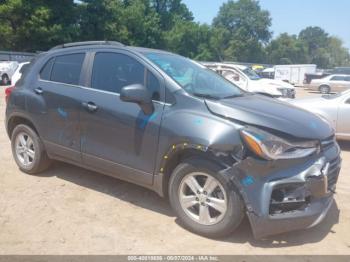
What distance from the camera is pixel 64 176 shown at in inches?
216

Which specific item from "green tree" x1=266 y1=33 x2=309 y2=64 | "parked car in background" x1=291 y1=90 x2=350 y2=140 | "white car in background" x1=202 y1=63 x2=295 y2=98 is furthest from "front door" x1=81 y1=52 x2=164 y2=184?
"green tree" x1=266 y1=33 x2=309 y2=64

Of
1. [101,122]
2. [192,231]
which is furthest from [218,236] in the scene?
[101,122]

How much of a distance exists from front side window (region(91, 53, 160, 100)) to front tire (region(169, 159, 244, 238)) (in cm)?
89

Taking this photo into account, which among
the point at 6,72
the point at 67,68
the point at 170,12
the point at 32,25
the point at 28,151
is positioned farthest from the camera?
the point at 170,12

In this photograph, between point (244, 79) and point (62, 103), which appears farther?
point (244, 79)

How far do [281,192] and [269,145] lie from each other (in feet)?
1.44

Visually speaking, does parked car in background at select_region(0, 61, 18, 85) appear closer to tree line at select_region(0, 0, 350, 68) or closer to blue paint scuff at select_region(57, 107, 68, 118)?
tree line at select_region(0, 0, 350, 68)

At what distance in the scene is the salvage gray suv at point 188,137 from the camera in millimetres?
3539

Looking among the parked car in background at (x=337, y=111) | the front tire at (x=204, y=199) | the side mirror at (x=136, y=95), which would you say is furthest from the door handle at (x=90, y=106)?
the parked car in background at (x=337, y=111)

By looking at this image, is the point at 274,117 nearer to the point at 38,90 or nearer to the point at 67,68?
the point at 67,68

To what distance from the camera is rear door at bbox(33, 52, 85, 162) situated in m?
4.75

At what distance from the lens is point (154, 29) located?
57.0 metres

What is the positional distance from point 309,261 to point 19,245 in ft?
8.46

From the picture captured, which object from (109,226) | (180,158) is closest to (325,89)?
(180,158)
